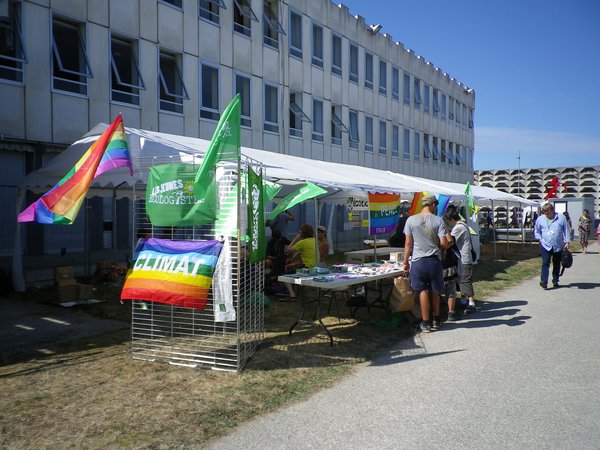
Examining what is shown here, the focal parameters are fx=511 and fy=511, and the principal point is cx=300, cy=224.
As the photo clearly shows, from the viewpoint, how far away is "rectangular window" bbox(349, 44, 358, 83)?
25.4 m

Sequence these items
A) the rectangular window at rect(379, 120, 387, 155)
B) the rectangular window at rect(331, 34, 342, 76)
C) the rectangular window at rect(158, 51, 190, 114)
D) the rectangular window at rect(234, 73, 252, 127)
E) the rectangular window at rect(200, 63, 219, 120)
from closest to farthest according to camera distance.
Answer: the rectangular window at rect(158, 51, 190, 114) < the rectangular window at rect(200, 63, 219, 120) < the rectangular window at rect(234, 73, 252, 127) < the rectangular window at rect(331, 34, 342, 76) < the rectangular window at rect(379, 120, 387, 155)

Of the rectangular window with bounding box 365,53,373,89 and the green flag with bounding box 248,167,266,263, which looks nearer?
the green flag with bounding box 248,167,266,263

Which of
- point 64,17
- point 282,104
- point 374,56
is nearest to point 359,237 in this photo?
point 282,104

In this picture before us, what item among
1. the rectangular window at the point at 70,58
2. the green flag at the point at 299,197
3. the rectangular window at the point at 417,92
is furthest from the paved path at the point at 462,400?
the rectangular window at the point at 417,92

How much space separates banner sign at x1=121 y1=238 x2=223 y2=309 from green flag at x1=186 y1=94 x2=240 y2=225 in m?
0.34

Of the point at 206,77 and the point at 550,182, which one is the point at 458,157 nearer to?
the point at 550,182

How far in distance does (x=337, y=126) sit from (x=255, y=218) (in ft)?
62.0

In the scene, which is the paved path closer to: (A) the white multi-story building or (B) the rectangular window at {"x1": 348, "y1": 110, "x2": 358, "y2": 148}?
(A) the white multi-story building

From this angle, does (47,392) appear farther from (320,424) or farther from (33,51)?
(33,51)

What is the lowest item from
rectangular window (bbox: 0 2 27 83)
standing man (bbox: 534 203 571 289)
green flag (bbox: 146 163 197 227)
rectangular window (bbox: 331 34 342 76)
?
standing man (bbox: 534 203 571 289)

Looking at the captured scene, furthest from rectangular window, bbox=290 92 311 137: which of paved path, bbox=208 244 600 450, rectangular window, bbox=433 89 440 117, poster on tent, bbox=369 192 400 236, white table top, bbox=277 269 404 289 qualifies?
rectangular window, bbox=433 89 440 117

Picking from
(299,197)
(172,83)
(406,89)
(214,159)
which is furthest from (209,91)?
(406,89)

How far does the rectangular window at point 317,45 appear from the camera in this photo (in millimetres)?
22703

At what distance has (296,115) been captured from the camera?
21469 mm
